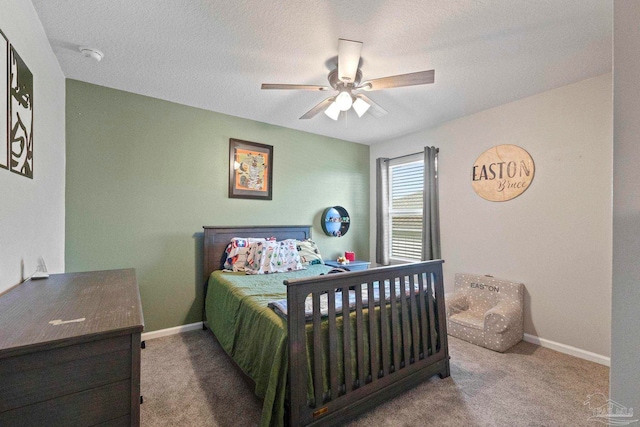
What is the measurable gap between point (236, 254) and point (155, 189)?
3.54 ft

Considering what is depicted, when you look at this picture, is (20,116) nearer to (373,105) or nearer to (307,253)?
(373,105)

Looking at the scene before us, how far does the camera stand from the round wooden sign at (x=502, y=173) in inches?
110

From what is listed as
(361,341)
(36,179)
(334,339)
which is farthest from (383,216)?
(36,179)

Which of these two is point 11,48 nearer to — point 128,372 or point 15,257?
point 15,257

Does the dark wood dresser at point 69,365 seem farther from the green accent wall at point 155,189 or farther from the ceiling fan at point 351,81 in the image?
the ceiling fan at point 351,81

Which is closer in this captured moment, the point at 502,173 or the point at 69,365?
the point at 69,365

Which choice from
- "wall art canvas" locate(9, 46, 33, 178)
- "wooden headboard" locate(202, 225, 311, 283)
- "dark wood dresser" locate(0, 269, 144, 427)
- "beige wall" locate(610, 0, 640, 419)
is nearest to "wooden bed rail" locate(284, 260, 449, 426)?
"dark wood dresser" locate(0, 269, 144, 427)

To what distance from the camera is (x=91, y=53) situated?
6.61 ft

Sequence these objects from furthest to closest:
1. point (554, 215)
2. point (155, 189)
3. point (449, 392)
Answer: point (155, 189) < point (554, 215) < point (449, 392)

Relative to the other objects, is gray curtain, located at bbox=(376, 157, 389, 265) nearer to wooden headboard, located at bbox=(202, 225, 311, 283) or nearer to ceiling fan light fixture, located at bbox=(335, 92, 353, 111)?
wooden headboard, located at bbox=(202, 225, 311, 283)

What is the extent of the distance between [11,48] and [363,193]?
3.95 meters

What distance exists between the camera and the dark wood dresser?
755 mm

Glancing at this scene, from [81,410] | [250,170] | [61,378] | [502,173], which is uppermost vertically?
[250,170]

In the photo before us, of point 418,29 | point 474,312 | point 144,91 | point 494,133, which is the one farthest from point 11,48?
point 474,312
